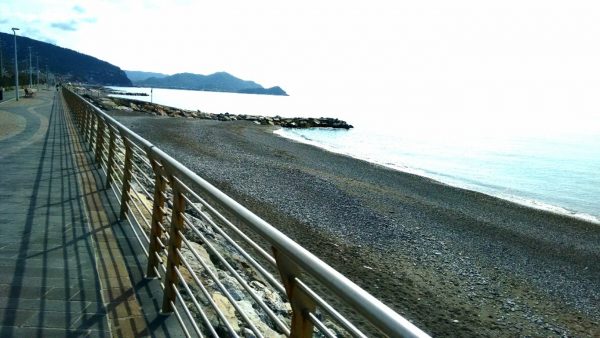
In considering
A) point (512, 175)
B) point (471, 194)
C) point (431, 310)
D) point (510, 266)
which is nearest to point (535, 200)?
point (471, 194)

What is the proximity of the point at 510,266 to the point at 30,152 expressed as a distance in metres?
12.8

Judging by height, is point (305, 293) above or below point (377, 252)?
above

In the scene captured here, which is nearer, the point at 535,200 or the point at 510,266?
the point at 510,266

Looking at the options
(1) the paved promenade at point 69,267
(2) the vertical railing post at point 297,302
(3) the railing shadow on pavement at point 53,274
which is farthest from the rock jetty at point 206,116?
(2) the vertical railing post at point 297,302

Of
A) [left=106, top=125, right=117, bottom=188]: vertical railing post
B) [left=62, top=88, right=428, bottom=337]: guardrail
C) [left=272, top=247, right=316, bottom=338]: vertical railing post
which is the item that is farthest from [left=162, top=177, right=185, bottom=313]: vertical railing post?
[left=106, top=125, right=117, bottom=188]: vertical railing post

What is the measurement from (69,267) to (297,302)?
3371 mm

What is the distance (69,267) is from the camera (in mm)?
4316

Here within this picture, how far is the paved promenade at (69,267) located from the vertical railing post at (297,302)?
1893 millimetres

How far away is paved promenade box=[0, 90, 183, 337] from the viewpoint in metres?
3.33

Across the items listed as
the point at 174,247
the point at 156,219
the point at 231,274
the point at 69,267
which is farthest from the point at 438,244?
the point at 174,247

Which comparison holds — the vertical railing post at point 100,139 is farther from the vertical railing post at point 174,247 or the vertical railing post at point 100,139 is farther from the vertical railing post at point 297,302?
the vertical railing post at point 297,302

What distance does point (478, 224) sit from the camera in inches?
661

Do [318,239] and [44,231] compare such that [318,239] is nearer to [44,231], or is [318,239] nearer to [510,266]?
[510,266]

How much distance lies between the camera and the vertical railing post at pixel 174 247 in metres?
3.45
